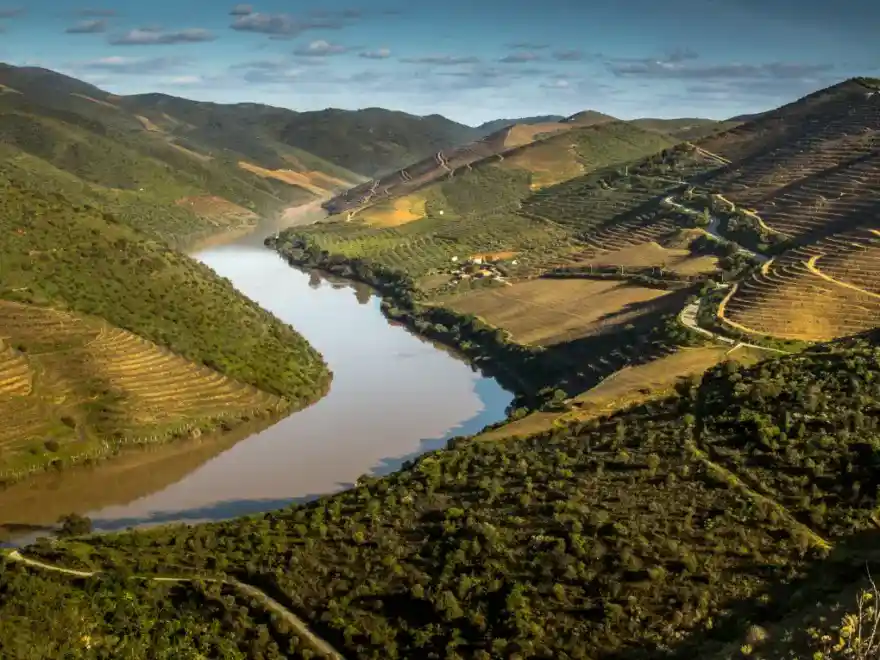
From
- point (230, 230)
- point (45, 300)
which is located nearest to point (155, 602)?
point (45, 300)

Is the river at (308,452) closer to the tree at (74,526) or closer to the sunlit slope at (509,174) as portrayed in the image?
the tree at (74,526)

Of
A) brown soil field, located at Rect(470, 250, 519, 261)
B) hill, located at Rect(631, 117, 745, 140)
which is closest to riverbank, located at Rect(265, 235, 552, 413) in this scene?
brown soil field, located at Rect(470, 250, 519, 261)

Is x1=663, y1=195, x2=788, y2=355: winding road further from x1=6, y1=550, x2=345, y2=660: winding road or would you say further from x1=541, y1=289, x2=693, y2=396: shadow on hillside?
x1=6, y1=550, x2=345, y2=660: winding road

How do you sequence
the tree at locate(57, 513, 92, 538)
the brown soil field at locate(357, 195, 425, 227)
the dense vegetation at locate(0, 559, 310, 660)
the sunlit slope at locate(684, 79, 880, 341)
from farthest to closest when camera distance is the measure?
1. the brown soil field at locate(357, 195, 425, 227)
2. the sunlit slope at locate(684, 79, 880, 341)
3. the tree at locate(57, 513, 92, 538)
4. the dense vegetation at locate(0, 559, 310, 660)

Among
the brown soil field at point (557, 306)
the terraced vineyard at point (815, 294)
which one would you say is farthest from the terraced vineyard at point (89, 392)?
the terraced vineyard at point (815, 294)

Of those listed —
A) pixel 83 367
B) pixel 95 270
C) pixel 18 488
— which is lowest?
pixel 18 488

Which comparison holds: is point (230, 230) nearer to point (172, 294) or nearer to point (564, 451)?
point (172, 294)

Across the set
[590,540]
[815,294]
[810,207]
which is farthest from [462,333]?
[590,540]
